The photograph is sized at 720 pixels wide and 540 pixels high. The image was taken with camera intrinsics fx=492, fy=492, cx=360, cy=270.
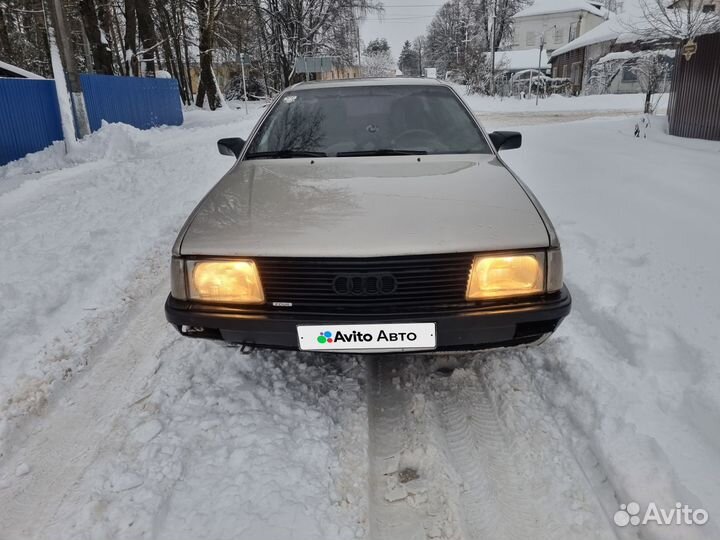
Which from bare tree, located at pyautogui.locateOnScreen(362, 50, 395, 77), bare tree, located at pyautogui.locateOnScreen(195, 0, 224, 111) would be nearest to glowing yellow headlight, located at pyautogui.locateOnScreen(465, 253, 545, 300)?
bare tree, located at pyautogui.locateOnScreen(195, 0, 224, 111)

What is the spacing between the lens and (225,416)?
224 centimetres

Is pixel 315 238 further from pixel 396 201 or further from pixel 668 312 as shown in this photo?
pixel 668 312

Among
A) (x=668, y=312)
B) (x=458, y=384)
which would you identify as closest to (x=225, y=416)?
(x=458, y=384)

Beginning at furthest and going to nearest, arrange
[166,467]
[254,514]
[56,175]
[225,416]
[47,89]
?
[47,89], [56,175], [225,416], [166,467], [254,514]

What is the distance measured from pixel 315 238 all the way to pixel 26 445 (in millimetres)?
1580

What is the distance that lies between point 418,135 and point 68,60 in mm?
9886

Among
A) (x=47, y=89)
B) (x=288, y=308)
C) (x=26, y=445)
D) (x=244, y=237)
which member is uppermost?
(x=47, y=89)

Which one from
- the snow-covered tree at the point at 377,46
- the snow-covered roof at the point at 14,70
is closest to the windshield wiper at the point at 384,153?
the snow-covered roof at the point at 14,70

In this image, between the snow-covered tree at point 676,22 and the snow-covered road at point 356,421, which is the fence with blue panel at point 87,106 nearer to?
the snow-covered road at point 356,421

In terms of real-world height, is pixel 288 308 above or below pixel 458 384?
above

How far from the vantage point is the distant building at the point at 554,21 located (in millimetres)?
54562

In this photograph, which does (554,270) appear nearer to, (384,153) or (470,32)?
(384,153)

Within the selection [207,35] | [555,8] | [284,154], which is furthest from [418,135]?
[555,8]

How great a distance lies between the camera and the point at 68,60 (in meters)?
10.0
